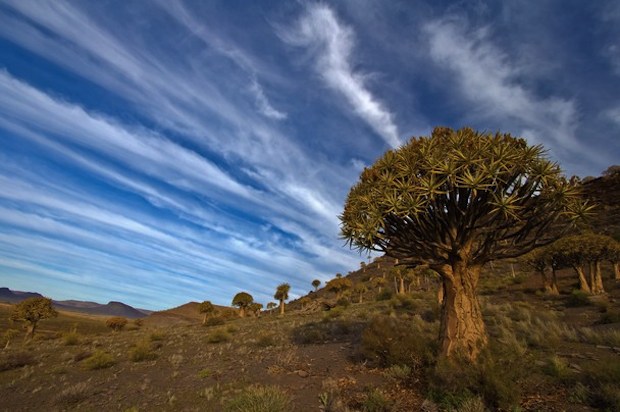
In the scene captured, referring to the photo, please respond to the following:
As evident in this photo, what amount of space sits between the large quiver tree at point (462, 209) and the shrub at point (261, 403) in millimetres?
4704

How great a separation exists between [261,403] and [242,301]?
43667mm

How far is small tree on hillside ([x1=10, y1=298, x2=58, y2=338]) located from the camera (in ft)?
111

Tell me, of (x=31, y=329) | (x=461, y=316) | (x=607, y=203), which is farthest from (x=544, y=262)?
(x=31, y=329)

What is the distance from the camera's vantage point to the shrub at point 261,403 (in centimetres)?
773

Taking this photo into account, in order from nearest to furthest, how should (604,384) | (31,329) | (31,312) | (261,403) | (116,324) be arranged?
(604,384) < (261,403) < (31,312) < (31,329) < (116,324)

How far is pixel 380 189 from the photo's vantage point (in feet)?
35.8

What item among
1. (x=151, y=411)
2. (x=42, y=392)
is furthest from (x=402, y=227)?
(x=42, y=392)

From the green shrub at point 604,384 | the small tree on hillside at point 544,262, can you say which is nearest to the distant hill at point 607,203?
the small tree on hillside at point 544,262

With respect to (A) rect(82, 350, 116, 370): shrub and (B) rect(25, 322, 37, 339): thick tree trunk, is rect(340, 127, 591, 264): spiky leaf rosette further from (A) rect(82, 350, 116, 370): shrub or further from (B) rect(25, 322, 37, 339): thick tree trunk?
(B) rect(25, 322, 37, 339): thick tree trunk

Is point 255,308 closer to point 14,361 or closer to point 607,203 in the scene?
point 14,361

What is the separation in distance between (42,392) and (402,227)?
1390 centimetres

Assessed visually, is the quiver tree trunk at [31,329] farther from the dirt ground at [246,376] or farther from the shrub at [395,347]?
the shrub at [395,347]

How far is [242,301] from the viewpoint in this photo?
49844 mm

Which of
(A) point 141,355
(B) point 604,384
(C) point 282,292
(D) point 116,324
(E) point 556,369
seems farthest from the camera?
(C) point 282,292
